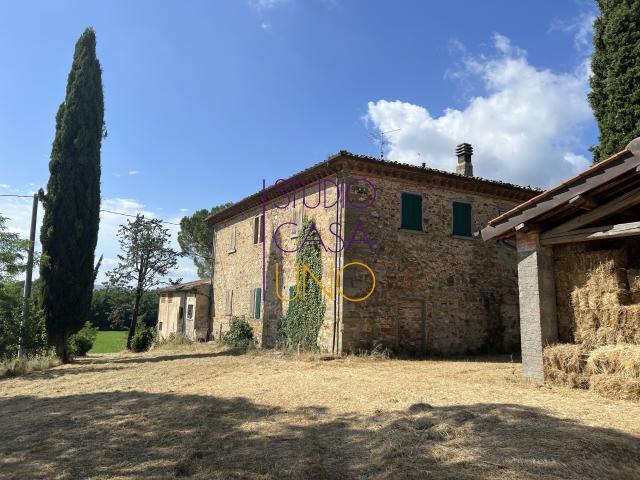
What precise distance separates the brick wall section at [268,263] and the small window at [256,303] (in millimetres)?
181

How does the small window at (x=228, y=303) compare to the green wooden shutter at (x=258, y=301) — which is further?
the small window at (x=228, y=303)

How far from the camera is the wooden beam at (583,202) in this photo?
694 cm

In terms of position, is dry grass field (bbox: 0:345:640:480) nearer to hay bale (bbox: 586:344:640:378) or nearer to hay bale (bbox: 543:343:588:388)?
hay bale (bbox: 543:343:588:388)

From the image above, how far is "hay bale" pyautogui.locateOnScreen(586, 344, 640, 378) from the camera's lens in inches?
245

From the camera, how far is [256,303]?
1702cm

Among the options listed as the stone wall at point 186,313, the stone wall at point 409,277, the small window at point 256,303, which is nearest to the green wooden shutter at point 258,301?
the small window at point 256,303

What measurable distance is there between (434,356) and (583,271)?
6.40 metres

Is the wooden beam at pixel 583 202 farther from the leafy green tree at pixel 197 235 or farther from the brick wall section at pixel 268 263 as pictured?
the leafy green tree at pixel 197 235

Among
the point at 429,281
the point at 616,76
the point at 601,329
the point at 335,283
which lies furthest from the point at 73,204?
the point at 616,76

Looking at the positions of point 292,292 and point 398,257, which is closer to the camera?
point 398,257

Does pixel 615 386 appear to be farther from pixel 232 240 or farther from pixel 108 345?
pixel 108 345

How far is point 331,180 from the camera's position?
13305mm

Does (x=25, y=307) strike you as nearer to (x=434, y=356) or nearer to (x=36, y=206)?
(x=36, y=206)

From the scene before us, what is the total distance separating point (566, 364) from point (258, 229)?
41.6ft
